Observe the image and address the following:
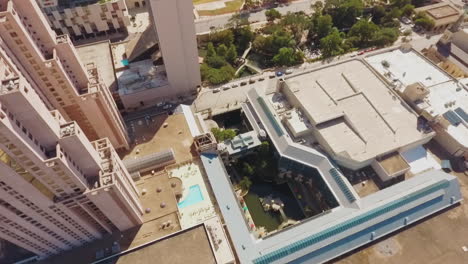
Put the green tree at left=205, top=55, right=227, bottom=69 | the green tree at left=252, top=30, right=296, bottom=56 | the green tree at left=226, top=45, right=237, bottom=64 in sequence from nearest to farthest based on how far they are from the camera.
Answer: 1. the green tree at left=205, top=55, right=227, bottom=69
2. the green tree at left=226, top=45, right=237, bottom=64
3. the green tree at left=252, top=30, right=296, bottom=56

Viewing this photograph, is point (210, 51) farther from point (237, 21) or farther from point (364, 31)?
point (364, 31)

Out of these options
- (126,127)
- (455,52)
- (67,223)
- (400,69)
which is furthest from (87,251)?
(455,52)

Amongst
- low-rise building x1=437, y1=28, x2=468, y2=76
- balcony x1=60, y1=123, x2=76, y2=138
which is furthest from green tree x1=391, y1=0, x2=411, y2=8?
balcony x1=60, y1=123, x2=76, y2=138

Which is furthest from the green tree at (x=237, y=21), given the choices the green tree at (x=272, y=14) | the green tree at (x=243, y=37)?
the green tree at (x=272, y=14)

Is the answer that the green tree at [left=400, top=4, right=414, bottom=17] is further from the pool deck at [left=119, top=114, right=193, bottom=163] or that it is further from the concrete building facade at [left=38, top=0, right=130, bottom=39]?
the concrete building facade at [left=38, top=0, right=130, bottom=39]

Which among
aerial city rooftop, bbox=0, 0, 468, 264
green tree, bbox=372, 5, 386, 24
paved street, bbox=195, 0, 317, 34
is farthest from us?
green tree, bbox=372, 5, 386, 24

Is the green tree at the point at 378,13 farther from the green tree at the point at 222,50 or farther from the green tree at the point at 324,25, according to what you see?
the green tree at the point at 222,50

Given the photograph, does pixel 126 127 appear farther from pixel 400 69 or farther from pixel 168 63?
pixel 400 69

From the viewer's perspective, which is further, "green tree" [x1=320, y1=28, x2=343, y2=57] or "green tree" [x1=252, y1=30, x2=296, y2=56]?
"green tree" [x1=252, y1=30, x2=296, y2=56]
